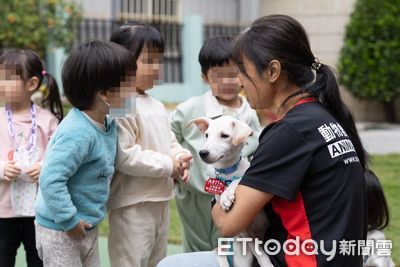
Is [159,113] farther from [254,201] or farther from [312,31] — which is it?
[312,31]

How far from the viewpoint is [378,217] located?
4.13m

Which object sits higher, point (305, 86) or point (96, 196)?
point (305, 86)

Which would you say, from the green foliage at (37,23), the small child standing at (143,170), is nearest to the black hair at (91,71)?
the small child standing at (143,170)

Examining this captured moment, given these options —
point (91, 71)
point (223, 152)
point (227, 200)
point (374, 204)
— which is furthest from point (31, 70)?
point (374, 204)

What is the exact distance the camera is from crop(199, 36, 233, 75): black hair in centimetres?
366

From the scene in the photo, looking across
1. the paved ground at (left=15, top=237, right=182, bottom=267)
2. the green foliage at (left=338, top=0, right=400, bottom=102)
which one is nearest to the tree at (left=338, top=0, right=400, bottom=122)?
the green foliage at (left=338, top=0, right=400, bottom=102)

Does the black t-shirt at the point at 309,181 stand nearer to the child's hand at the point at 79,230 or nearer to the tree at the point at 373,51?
the child's hand at the point at 79,230

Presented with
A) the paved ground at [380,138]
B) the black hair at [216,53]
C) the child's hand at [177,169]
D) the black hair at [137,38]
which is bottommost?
the paved ground at [380,138]

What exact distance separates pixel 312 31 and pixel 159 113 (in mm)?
8929

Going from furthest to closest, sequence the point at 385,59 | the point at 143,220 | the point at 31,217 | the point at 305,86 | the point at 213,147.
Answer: the point at 385,59
the point at 31,217
the point at 143,220
the point at 213,147
the point at 305,86

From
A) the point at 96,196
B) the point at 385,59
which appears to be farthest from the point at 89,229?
the point at 385,59

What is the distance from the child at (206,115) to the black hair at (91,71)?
0.87 meters

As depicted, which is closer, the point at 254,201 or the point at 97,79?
the point at 254,201

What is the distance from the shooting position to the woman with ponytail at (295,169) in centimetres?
221
